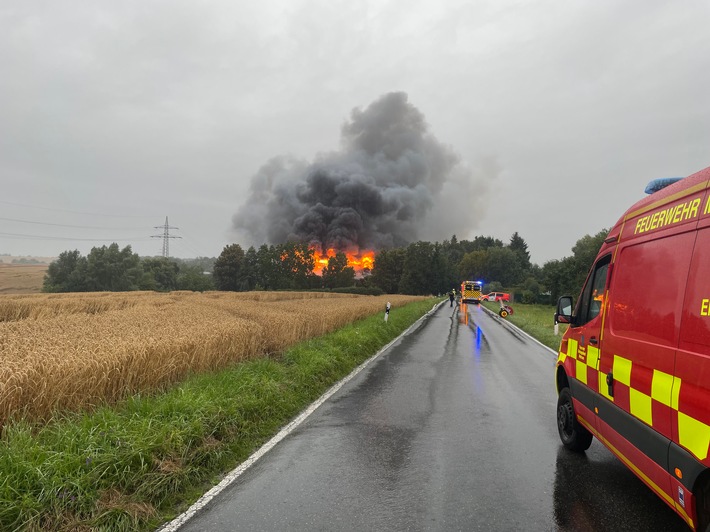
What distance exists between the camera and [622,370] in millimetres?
3277

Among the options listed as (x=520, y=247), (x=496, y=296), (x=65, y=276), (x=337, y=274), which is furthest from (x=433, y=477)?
(x=520, y=247)

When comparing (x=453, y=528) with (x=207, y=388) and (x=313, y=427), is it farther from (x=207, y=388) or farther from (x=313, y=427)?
(x=207, y=388)

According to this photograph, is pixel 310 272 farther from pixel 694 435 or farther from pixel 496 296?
pixel 694 435

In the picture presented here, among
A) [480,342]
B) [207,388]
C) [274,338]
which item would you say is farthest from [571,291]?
[207,388]

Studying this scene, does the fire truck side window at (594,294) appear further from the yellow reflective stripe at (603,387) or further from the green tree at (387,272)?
the green tree at (387,272)

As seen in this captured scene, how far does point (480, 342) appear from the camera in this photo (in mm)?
14352

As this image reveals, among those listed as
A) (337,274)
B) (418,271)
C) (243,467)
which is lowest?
(243,467)

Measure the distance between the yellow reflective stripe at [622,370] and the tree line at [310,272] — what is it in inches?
1940

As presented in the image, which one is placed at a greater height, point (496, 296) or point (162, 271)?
point (162, 271)

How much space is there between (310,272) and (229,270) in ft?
61.5

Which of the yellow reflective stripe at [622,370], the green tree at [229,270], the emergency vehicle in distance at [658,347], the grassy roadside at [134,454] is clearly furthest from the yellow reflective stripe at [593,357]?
the green tree at [229,270]

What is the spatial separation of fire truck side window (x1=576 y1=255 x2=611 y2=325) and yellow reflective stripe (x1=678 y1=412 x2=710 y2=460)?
5.28 feet

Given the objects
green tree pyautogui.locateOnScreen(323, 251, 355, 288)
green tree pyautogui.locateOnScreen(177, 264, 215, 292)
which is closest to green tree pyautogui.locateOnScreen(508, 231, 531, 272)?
green tree pyautogui.locateOnScreen(323, 251, 355, 288)

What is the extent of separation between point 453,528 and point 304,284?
84.2 meters
